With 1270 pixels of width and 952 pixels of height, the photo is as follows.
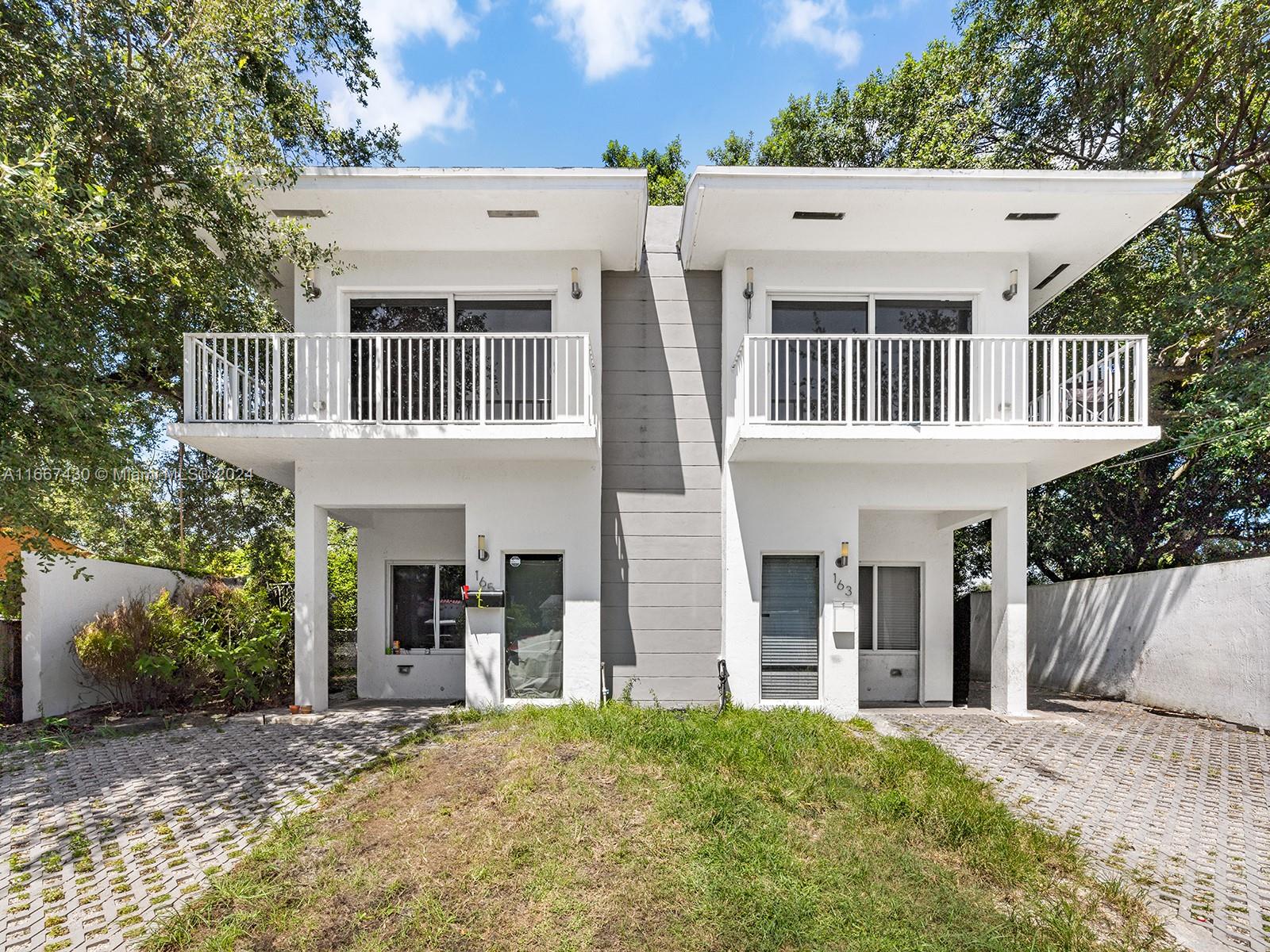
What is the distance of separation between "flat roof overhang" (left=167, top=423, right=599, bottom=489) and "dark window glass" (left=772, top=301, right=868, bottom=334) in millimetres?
2853

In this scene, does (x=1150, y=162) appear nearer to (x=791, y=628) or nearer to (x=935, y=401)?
(x=935, y=401)

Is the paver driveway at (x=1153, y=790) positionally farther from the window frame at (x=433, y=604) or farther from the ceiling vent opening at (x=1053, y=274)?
the window frame at (x=433, y=604)

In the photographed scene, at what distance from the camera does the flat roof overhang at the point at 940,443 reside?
6969mm

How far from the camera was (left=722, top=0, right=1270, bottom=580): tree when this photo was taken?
9.02m

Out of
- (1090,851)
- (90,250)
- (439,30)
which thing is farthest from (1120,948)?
(439,30)

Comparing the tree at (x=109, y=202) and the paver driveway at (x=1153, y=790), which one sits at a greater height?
the tree at (x=109, y=202)

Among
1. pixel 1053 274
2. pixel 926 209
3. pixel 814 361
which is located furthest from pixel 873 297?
pixel 1053 274

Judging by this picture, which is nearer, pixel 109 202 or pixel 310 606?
pixel 109 202

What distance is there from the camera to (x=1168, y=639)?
8.38 meters

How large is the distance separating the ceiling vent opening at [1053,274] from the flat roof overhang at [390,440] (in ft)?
20.1

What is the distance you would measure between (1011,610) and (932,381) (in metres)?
2.91

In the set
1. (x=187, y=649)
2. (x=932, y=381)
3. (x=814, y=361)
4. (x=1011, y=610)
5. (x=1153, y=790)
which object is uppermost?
(x=814, y=361)

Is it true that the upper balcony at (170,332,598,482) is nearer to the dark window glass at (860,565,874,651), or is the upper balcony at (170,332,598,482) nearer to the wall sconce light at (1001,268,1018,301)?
the dark window glass at (860,565,874,651)

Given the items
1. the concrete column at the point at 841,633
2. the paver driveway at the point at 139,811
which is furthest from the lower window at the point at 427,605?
the concrete column at the point at 841,633
